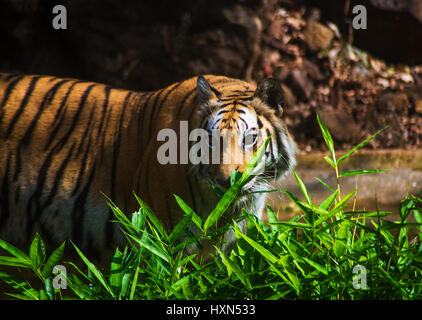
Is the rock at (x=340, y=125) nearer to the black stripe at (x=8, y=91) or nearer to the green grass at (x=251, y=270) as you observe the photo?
the black stripe at (x=8, y=91)

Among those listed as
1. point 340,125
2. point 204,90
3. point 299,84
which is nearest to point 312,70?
point 299,84

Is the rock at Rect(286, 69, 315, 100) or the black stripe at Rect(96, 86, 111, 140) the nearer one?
the black stripe at Rect(96, 86, 111, 140)

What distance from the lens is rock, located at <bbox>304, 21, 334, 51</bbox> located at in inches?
230

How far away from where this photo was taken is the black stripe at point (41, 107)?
282cm

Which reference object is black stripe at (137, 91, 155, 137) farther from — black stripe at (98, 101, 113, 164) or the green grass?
the green grass

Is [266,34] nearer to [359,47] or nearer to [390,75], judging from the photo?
[359,47]

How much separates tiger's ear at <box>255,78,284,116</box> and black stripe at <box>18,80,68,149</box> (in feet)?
4.11

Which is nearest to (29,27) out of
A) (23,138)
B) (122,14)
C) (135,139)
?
(122,14)

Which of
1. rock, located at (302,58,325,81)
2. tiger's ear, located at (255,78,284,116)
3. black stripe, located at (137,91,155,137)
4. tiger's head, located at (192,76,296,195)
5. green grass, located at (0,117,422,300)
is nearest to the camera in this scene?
green grass, located at (0,117,422,300)

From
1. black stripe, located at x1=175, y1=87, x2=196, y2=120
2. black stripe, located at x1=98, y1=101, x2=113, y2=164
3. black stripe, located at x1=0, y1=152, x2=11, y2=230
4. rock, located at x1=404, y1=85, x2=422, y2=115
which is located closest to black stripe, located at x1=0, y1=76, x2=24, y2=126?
black stripe, located at x1=0, y1=152, x2=11, y2=230

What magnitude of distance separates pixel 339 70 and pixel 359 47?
15.6 inches

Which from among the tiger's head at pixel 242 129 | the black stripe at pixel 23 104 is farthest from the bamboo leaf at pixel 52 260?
the black stripe at pixel 23 104
